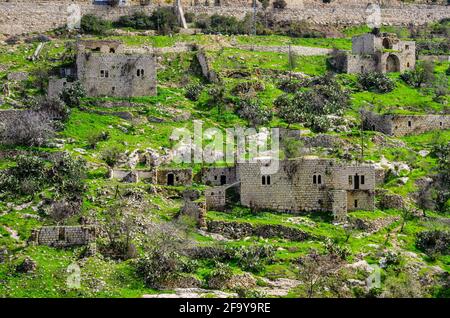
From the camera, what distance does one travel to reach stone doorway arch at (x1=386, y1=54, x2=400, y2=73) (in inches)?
2854

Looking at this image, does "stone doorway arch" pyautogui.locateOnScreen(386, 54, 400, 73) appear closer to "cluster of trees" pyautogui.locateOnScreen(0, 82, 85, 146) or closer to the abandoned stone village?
the abandoned stone village

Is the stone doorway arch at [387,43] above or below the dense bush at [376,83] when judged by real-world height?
above

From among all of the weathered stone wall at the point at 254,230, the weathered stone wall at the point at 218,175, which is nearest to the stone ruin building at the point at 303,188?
the weathered stone wall at the point at 218,175

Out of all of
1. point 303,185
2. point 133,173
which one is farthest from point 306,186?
point 133,173

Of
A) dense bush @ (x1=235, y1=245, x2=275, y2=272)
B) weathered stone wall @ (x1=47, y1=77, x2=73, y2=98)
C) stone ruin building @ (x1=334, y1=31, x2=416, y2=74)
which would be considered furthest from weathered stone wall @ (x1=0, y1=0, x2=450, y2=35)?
dense bush @ (x1=235, y1=245, x2=275, y2=272)

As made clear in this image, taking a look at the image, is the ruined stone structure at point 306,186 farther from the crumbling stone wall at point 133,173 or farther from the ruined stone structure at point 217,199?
the crumbling stone wall at point 133,173

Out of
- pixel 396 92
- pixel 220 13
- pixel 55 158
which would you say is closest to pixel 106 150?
pixel 55 158

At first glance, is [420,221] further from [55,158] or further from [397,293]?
[55,158]

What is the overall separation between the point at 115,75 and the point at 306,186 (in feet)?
55.5

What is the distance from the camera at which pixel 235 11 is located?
82812 millimetres

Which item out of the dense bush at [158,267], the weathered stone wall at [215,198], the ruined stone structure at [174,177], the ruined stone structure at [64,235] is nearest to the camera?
the dense bush at [158,267]

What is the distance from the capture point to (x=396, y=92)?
69.0 m

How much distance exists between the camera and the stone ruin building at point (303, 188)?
51.8 metres
